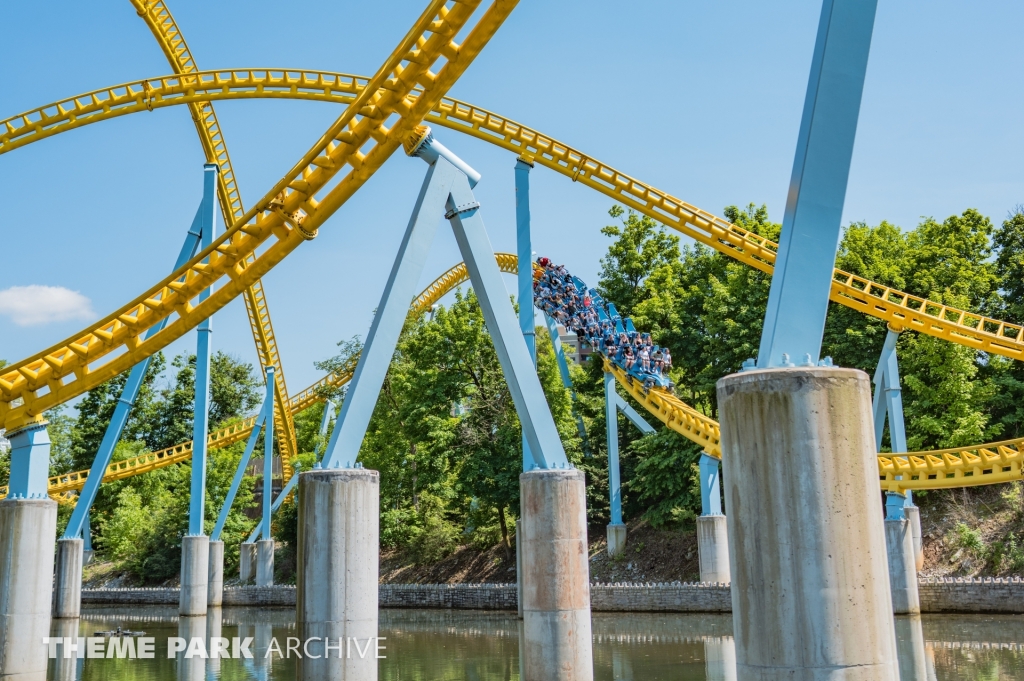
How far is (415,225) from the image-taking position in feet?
33.6

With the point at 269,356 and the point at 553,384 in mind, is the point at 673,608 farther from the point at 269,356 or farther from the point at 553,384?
the point at 269,356

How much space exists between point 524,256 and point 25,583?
32.8ft

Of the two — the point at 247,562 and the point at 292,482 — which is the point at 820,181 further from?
the point at 292,482

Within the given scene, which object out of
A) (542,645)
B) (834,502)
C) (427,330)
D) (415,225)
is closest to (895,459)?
(542,645)

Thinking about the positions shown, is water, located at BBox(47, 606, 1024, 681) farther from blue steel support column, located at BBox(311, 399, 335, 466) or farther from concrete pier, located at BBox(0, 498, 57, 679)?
blue steel support column, located at BBox(311, 399, 335, 466)

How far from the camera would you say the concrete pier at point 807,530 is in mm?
4746

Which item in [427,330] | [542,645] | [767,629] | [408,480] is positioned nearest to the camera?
[767,629]

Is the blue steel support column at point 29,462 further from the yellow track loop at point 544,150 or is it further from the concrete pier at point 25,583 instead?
the yellow track loop at point 544,150

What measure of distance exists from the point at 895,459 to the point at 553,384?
1418 cm

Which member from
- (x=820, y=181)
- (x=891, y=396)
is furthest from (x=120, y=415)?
(x=820, y=181)

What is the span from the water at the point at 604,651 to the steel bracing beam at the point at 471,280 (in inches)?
162

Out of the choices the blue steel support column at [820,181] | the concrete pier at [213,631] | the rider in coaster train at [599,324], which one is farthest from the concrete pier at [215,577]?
the blue steel support column at [820,181]

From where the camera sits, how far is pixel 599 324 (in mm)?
26312

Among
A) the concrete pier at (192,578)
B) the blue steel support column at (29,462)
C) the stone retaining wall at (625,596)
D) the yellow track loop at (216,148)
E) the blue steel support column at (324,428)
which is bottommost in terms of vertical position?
the stone retaining wall at (625,596)
